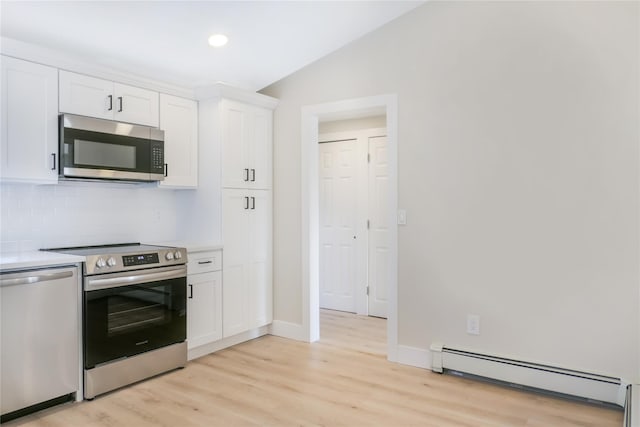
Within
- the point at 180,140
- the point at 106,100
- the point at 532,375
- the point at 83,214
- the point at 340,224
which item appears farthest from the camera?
the point at 340,224

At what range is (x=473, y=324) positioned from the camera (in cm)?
318

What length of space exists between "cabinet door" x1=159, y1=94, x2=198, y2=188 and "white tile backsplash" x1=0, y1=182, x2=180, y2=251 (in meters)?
0.23

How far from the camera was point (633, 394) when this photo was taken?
2.46 metres

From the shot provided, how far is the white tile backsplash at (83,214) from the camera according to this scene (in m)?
2.96

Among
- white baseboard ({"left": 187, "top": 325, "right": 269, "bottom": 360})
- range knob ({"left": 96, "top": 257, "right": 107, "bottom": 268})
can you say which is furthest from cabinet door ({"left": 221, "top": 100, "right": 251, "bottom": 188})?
white baseboard ({"left": 187, "top": 325, "right": 269, "bottom": 360})

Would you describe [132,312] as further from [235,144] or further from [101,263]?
[235,144]

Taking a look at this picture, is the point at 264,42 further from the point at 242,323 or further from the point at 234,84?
the point at 242,323

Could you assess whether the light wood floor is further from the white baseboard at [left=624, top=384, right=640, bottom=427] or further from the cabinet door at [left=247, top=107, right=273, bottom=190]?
the cabinet door at [left=247, top=107, right=273, bottom=190]

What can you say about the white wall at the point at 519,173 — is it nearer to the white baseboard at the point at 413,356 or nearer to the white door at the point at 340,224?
the white baseboard at the point at 413,356

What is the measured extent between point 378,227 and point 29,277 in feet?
11.3

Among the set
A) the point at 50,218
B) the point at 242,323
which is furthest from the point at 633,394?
the point at 50,218

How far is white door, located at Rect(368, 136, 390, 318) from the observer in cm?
497

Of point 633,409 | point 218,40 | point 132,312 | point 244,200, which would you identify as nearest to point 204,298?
point 132,312

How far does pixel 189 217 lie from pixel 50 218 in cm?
109
